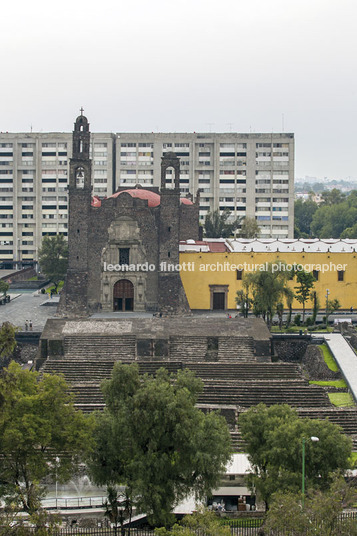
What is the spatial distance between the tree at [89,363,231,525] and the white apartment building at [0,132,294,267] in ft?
219

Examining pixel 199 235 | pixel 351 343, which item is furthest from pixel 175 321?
pixel 199 235

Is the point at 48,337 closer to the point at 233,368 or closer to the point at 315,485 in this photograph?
the point at 233,368

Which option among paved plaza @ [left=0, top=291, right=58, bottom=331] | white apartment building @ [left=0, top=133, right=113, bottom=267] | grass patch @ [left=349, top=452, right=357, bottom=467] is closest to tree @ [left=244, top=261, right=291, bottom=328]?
paved plaza @ [left=0, top=291, right=58, bottom=331]

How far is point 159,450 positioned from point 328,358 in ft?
67.3

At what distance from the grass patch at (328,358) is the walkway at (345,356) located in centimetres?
22

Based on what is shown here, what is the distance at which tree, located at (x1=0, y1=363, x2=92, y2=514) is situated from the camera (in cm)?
2173

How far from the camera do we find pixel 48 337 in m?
39.7

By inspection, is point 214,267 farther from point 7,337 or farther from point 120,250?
point 7,337

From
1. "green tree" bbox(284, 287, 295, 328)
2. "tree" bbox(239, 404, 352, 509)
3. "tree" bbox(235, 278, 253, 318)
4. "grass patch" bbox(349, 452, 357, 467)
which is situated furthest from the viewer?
"tree" bbox(235, 278, 253, 318)

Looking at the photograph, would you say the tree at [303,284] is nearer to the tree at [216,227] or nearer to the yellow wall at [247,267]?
the yellow wall at [247,267]

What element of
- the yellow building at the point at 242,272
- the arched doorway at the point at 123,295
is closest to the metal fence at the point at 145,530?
the arched doorway at the point at 123,295

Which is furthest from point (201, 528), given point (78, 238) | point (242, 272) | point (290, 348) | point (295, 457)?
point (242, 272)

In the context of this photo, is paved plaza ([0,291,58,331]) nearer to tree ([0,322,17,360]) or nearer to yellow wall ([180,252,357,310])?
yellow wall ([180,252,357,310])

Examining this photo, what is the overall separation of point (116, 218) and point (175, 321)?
9.79 meters
